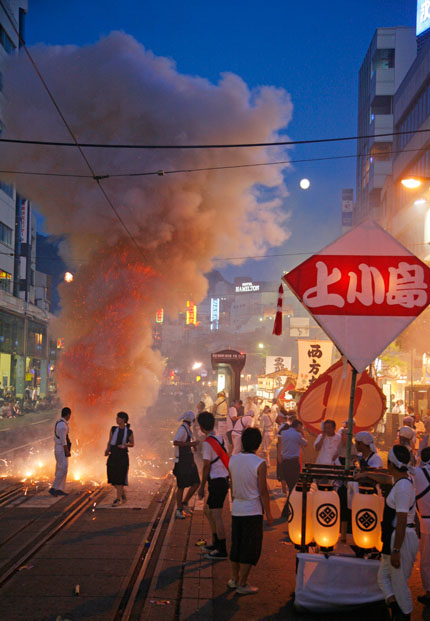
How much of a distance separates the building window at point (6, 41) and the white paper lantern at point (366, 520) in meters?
40.5

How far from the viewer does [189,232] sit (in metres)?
18.4

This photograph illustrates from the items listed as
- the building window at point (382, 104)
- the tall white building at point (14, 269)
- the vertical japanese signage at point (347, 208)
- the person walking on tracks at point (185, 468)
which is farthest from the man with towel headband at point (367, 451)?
the vertical japanese signage at point (347, 208)

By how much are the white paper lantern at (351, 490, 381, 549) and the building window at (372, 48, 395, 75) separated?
157 feet

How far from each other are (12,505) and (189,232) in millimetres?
10775

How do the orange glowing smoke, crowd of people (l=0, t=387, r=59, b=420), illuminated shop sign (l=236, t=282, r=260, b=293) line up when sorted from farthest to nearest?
illuminated shop sign (l=236, t=282, r=260, b=293) → crowd of people (l=0, t=387, r=59, b=420) → the orange glowing smoke

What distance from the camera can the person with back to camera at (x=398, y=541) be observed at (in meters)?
4.87

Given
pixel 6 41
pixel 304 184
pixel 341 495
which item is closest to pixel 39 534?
pixel 341 495

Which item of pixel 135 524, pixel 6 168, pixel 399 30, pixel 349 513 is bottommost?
pixel 135 524

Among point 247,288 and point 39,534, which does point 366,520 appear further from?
point 247,288

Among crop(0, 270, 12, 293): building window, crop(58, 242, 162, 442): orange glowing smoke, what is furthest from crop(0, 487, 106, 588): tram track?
crop(0, 270, 12, 293): building window

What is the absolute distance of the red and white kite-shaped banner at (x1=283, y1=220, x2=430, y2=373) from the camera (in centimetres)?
595

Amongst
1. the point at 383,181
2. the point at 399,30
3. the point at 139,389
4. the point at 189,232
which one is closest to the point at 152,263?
the point at 189,232

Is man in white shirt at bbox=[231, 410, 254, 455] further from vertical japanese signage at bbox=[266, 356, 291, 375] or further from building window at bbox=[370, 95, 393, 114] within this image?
building window at bbox=[370, 95, 393, 114]

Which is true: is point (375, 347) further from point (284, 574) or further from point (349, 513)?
point (284, 574)
